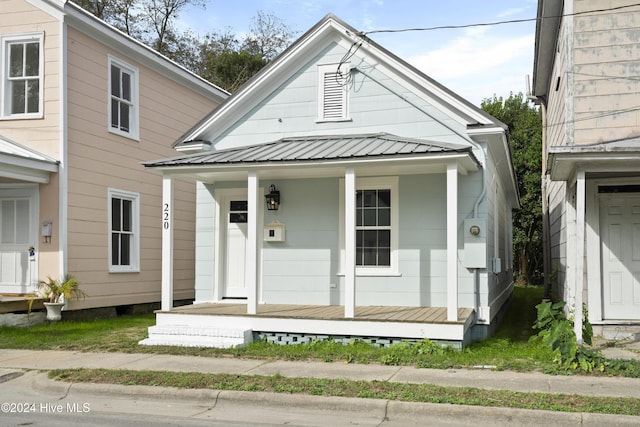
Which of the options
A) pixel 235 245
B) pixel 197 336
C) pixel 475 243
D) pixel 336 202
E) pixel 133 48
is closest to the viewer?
pixel 197 336

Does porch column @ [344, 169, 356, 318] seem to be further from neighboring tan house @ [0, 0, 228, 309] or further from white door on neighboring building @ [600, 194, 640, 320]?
neighboring tan house @ [0, 0, 228, 309]

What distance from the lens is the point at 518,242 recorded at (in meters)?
28.9

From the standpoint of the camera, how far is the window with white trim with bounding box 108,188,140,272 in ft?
52.1

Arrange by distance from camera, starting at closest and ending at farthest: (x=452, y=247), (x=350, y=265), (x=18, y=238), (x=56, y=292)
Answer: (x=452, y=247), (x=350, y=265), (x=56, y=292), (x=18, y=238)

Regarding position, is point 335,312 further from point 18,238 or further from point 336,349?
point 18,238

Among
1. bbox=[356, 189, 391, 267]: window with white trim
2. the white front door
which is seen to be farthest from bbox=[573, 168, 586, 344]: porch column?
the white front door

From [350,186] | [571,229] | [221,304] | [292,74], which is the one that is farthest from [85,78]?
[571,229]

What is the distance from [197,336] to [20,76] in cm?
754

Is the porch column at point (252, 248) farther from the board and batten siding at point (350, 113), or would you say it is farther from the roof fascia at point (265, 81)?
the roof fascia at point (265, 81)

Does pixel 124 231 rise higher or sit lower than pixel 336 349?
higher

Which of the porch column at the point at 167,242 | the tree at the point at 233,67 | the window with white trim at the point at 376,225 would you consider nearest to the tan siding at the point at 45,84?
the porch column at the point at 167,242

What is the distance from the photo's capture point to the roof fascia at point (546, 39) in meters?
13.2

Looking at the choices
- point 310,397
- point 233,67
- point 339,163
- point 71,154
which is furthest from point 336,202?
point 233,67

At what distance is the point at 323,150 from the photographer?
1141 cm
